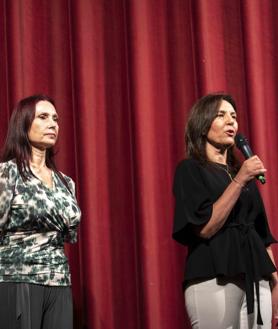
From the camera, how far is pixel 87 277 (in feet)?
8.99

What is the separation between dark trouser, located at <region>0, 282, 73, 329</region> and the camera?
1.94 m

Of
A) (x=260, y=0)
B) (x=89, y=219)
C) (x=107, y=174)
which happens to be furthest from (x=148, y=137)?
Result: (x=260, y=0)

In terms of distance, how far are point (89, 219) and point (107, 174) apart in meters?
0.22

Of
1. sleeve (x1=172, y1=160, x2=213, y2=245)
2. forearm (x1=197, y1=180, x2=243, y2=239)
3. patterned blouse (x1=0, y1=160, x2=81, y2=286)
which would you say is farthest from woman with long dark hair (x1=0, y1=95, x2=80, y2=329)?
forearm (x1=197, y1=180, x2=243, y2=239)

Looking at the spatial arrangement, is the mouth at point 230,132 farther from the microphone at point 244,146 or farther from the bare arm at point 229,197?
the bare arm at point 229,197

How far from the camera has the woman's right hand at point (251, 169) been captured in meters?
1.89

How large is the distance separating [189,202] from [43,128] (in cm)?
59

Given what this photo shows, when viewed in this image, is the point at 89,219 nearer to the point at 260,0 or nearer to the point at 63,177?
the point at 63,177

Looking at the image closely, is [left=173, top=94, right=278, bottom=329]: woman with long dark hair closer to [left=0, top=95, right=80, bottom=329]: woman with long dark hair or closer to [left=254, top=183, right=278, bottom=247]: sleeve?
[left=254, top=183, right=278, bottom=247]: sleeve

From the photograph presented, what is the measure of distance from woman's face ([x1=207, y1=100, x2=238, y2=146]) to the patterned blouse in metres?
0.57

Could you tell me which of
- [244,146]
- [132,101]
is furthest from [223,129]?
[132,101]

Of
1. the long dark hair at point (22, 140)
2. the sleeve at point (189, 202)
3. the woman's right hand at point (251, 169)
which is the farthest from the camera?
the long dark hair at point (22, 140)

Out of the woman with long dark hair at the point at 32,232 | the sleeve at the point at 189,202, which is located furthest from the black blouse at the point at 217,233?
the woman with long dark hair at the point at 32,232

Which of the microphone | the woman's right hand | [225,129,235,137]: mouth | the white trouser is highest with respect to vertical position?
[225,129,235,137]: mouth
